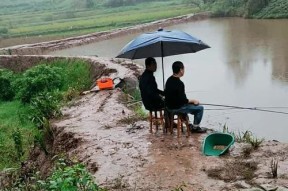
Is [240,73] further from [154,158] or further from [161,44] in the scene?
[154,158]

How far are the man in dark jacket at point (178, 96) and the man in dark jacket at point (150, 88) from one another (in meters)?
0.18

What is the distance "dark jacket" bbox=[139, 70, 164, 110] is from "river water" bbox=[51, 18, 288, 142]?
3.32 metres

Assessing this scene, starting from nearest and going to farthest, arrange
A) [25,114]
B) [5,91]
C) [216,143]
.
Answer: [216,143] → [25,114] → [5,91]

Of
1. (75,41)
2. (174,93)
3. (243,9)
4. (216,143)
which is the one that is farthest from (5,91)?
(243,9)

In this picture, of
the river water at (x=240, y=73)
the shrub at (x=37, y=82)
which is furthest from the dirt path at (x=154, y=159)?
the shrub at (x=37, y=82)

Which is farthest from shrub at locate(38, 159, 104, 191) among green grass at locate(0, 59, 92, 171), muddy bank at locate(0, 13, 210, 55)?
muddy bank at locate(0, 13, 210, 55)

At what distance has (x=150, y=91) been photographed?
6.30 metres

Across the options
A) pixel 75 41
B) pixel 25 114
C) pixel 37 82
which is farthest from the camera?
pixel 75 41

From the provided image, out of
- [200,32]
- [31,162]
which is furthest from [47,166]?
[200,32]

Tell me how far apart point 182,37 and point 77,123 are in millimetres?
2934

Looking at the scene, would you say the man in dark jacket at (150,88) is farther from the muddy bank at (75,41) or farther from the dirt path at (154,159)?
the muddy bank at (75,41)

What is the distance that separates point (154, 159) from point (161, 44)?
1677mm

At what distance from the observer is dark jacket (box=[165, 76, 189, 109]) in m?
6.01

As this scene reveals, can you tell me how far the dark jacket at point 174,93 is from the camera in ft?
19.7
